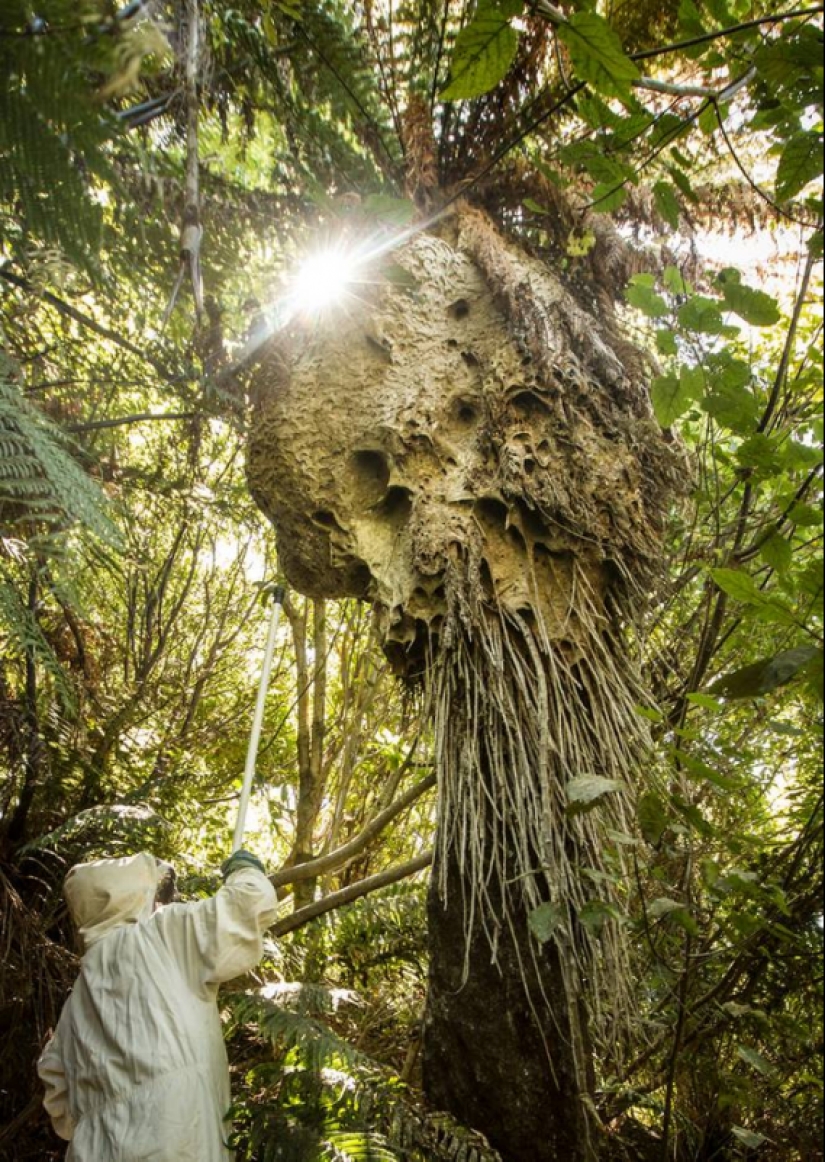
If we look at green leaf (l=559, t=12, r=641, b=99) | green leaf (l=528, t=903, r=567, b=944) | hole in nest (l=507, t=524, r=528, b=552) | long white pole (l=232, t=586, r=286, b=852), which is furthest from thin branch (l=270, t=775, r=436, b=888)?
green leaf (l=559, t=12, r=641, b=99)

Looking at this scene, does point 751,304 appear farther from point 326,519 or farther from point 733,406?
point 326,519

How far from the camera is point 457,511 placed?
7.82 ft

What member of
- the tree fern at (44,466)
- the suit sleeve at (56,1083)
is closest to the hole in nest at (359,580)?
the tree fern at (44,466)

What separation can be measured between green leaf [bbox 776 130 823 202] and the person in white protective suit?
7.05 ft

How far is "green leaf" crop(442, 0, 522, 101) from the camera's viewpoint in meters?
0.95

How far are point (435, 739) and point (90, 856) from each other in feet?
5.91

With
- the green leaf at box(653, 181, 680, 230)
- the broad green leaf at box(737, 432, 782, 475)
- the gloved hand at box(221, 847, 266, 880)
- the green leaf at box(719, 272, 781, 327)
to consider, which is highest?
the green leaf at box(653, 181, 680, 230)

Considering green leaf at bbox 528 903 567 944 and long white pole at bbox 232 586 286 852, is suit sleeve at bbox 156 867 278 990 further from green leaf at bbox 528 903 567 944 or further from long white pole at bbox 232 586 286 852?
green leaf at bbox 528 903 567 944

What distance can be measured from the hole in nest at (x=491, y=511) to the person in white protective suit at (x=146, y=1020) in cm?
145

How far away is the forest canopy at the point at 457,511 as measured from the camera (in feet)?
4.43

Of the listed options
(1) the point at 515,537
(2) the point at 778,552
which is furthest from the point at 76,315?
(2) the point at 778,552

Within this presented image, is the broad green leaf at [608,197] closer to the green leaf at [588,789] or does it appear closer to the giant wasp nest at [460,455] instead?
the giant wasp nest at [460,455]

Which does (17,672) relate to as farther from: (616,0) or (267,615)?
(616,0)

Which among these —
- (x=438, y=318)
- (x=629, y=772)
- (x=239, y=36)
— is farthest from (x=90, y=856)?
(x=239, y=36)
